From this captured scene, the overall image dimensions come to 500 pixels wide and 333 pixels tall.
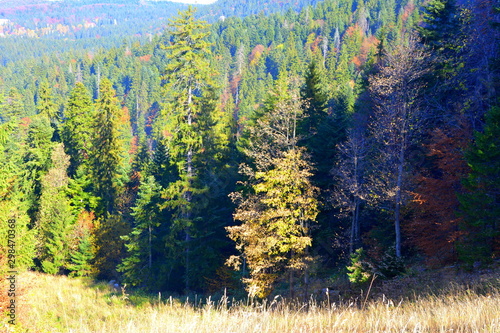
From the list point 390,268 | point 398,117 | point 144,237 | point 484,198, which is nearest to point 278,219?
point 390,268

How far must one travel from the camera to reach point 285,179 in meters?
16.6

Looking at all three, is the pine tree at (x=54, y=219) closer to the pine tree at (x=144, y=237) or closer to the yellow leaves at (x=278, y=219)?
the pine tree at (x=144, y=237)

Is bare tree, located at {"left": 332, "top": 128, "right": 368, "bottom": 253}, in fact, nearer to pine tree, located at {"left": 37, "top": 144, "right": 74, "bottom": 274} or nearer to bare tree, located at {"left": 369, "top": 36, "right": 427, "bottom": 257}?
bare tree, located at {"left": 369, "top": 36, "right": 427, "bottom": 257}

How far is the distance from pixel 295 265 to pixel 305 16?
170308 millimetres

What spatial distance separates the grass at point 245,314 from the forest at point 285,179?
310cm

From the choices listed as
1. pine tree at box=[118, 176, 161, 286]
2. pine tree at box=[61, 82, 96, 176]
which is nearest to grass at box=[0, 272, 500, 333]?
pine tree at box=[118, 176, 161, 286]

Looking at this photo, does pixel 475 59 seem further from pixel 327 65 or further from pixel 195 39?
pixel 327 65

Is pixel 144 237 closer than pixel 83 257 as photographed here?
Yes

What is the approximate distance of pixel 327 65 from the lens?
116m

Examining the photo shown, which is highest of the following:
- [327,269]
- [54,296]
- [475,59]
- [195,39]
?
[195,39]

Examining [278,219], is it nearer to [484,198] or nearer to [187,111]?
[484,198]

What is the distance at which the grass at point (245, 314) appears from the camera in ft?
14.3

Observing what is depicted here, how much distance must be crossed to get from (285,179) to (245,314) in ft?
40.4

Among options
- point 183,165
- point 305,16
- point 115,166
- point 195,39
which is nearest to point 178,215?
point 183,165
